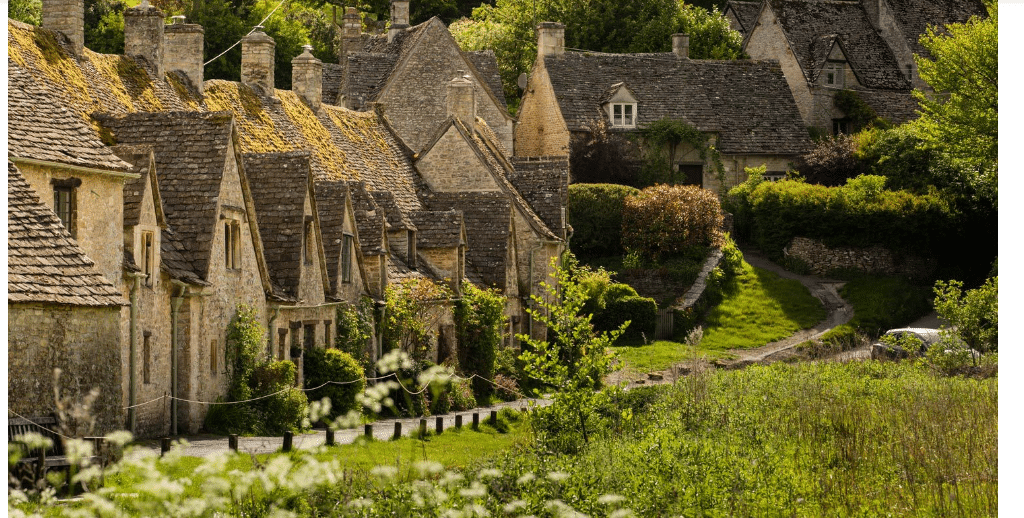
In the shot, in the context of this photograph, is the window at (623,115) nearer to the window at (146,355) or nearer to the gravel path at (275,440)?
the gravel path at (275,440)

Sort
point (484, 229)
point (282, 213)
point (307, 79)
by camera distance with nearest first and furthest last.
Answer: point (282, 213) < point (484, 229) < point (307, 79)

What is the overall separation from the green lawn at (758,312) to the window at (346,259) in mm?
21251

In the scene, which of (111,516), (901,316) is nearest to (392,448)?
(111,516)

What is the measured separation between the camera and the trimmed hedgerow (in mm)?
66750

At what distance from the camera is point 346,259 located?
3828 cm

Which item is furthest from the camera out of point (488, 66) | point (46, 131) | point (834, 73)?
point (834, 73)

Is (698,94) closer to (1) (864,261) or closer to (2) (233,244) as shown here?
(1) (864,261)

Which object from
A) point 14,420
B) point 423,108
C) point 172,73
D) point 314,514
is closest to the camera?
point 314,514

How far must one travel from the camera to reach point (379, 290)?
40.0 metres

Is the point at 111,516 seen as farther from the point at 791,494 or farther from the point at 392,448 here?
the point at 392,448

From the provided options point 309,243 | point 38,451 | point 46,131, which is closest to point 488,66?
point 309,243

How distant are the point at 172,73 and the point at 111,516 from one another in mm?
27952

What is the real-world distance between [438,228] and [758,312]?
63.6ft

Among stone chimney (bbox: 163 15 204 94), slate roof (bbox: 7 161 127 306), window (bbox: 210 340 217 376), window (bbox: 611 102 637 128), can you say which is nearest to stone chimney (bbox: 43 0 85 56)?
stone chimney (bbox: 163 15 204 94)
